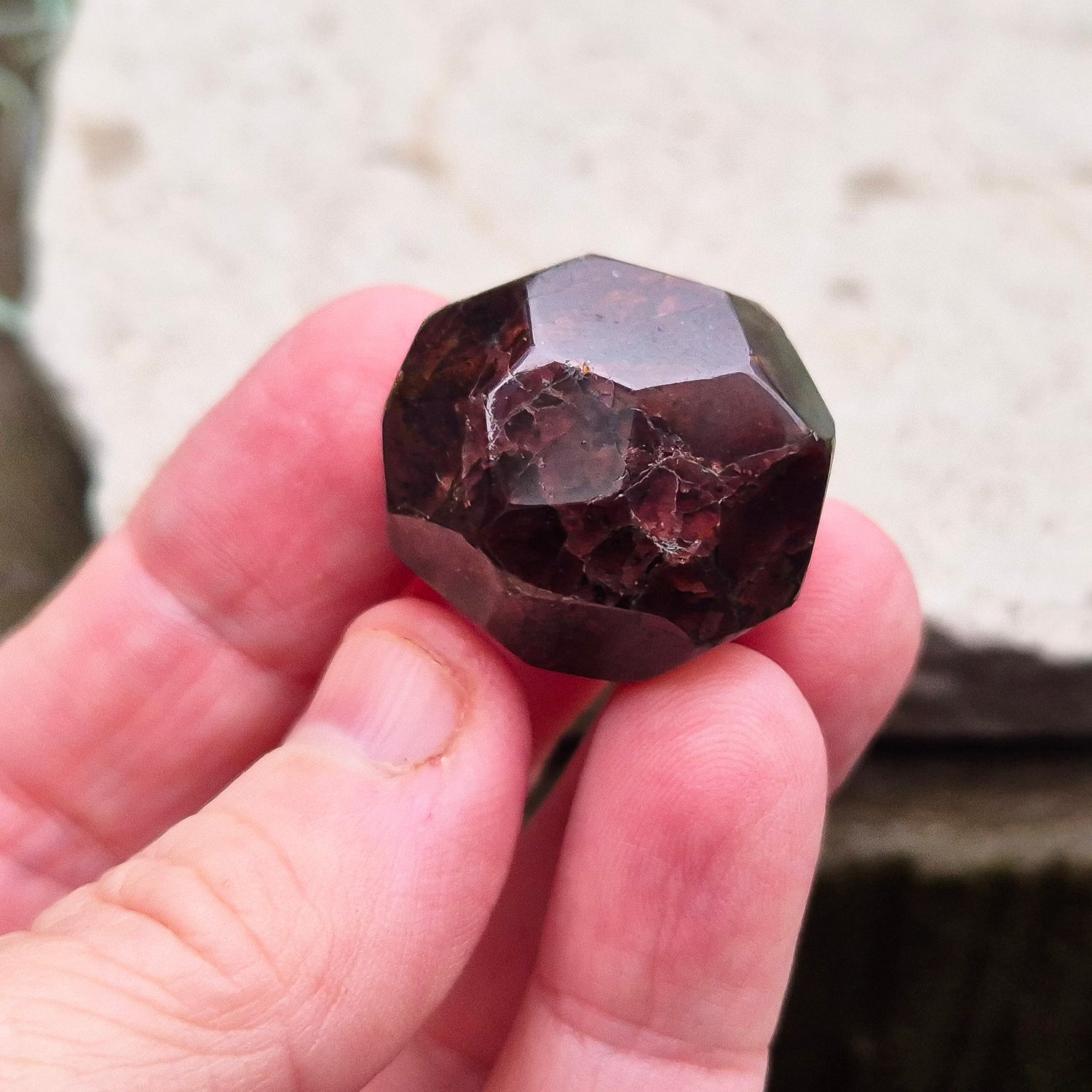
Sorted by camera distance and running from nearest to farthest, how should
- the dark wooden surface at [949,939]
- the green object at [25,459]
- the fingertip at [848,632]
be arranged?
the fingertip at [848,632] → the dark wooden surface at [949,939] → the green object at [25,459]

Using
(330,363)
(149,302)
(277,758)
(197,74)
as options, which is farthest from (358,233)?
(277,758)

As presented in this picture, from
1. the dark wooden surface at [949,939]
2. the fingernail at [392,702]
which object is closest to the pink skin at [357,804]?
the fingernail at [392,702]

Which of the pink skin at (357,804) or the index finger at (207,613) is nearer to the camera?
the pink skin at (357,804)

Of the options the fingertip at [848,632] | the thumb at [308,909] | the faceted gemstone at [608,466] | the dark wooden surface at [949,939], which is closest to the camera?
the thumb at [308,909]

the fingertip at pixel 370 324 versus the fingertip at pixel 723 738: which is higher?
the fingertip at pixel 370 324

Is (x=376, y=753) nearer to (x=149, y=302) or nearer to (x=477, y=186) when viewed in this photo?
(x=149, y=302)

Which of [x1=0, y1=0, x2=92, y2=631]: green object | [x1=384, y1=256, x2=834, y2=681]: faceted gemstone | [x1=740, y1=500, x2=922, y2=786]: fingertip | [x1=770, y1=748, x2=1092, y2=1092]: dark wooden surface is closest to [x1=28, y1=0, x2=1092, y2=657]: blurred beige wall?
[x1=0, y1=0, x2=92, y2=631]: green object

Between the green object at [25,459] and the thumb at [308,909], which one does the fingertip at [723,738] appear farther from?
the green object at [25,459]

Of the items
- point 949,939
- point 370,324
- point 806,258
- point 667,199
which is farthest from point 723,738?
point 667,199
